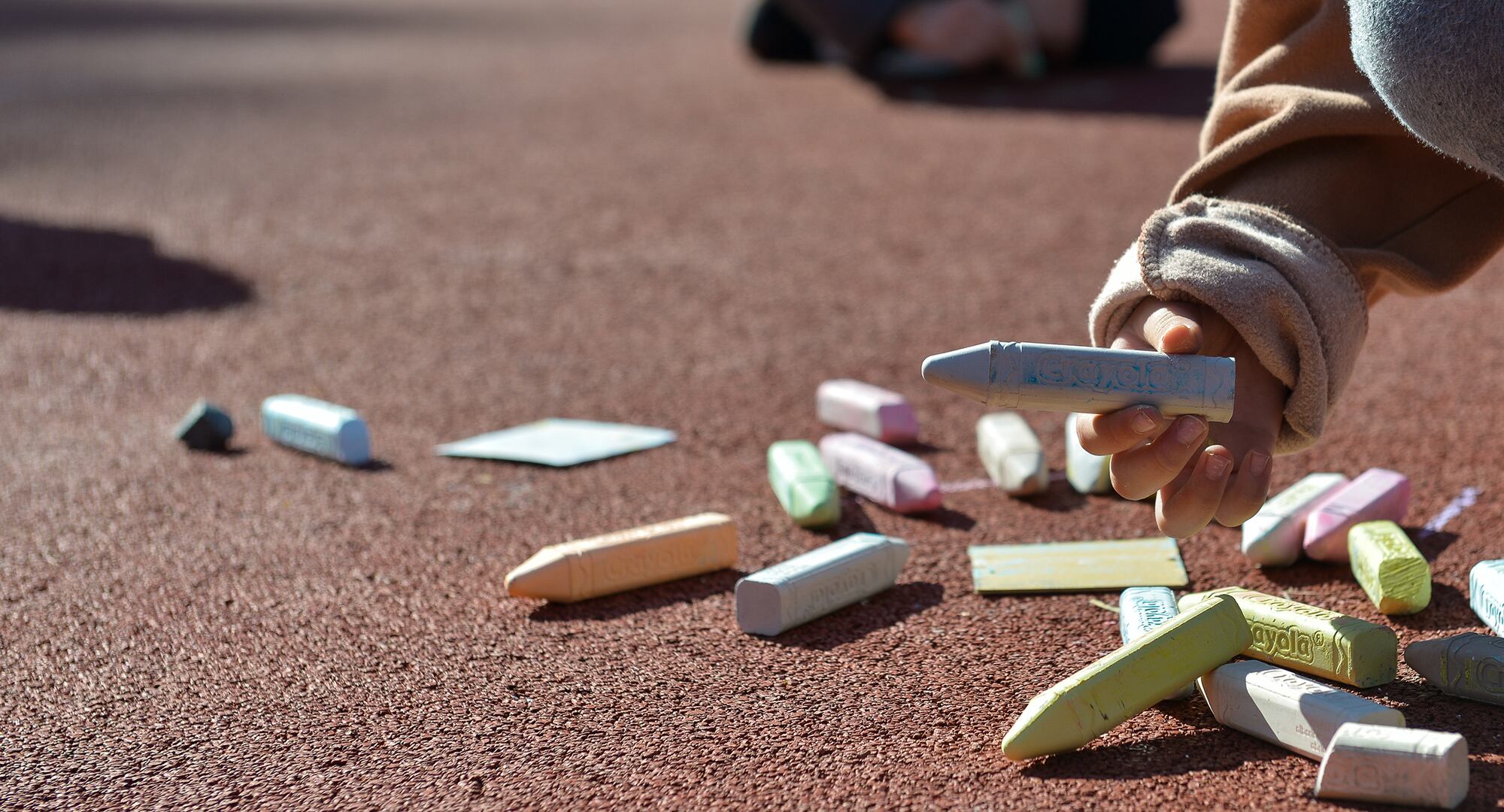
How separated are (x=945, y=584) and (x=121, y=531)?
1.64 meters

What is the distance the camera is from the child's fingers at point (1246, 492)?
1924 mm

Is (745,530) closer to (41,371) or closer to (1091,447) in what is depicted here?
(1091,447)

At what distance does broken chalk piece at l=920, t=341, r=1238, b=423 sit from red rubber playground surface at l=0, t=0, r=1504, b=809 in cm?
46

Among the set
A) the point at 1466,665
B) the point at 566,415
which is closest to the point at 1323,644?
the point at 1466,665

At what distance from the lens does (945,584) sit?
2.46 metres

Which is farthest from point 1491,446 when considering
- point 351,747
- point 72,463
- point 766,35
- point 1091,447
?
point 766,35

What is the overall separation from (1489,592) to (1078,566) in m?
0.64

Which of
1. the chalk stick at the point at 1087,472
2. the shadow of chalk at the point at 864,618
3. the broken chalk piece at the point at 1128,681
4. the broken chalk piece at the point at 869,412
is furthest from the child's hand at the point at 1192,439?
the broken chalk piece at the point at 869,412

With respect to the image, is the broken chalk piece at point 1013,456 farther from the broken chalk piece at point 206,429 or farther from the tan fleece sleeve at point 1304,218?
the broken chalk piece at point 206,429

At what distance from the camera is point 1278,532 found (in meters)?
2.42

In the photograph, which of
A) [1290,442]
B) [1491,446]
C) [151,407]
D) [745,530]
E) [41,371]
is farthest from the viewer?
[41,371]

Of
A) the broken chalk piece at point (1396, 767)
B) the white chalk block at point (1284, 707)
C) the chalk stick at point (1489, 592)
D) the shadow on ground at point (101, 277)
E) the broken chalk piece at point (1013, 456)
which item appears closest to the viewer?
the broken chalk piece at point (1396, 767)

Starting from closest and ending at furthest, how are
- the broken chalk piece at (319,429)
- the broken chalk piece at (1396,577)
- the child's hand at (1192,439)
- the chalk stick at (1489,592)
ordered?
the child's hand at (1192,439)
the chalk stick at (1489,592)
the broken chalk piece at (1396,577)
the broken chalk piece at (319,429)

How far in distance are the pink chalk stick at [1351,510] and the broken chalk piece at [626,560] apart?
1.03m
